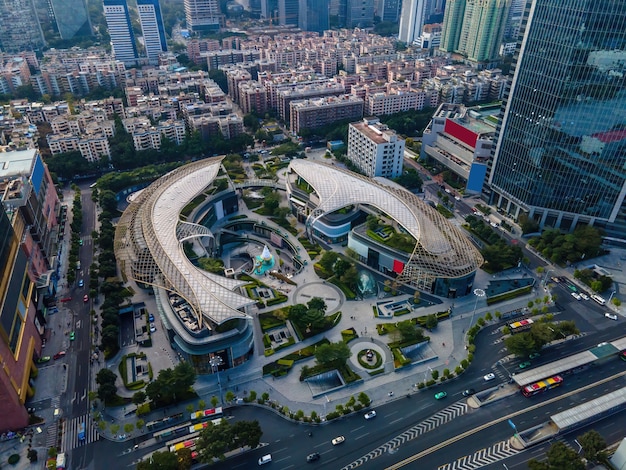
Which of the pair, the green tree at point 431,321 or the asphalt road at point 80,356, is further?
the green tree at point 431,321

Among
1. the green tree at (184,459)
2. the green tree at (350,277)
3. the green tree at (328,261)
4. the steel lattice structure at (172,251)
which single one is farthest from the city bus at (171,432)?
the green tree at (328,261)

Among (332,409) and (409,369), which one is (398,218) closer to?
(409,369)

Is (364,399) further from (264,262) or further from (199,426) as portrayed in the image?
(264,262)

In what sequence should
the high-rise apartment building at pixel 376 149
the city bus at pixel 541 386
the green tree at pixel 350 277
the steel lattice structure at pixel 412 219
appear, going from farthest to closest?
the high-rise apartment building at pixel 376 149
the green tree at pixel 350 277
the steel lattice structure at pixel 412 219
the city bus at pixel 541 386

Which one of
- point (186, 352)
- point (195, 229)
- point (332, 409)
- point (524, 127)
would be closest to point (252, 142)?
point (195, 229)

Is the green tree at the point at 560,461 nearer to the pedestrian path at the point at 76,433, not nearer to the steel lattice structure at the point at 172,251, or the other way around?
the steel lattice structure at the point at 172,251

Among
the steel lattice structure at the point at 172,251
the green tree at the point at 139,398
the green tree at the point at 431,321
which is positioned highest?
the steel lattice structure at the point at 172,251

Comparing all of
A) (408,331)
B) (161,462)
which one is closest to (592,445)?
(408,331)

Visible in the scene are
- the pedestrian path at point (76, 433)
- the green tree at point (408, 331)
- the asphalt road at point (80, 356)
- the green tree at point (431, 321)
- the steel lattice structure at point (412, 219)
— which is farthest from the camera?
the steel lattice structure at point (412, 219)

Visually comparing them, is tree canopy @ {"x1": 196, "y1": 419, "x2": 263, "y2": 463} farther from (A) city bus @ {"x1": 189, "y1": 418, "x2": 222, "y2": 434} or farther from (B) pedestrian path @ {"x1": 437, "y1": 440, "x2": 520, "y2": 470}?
(B) pedestrian path @ {"x1": 437, "y1": 440, "x2": 520, "y2": 470}
